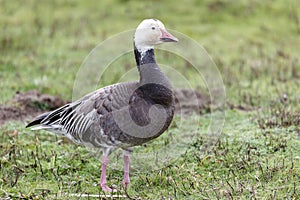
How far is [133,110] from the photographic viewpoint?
6.42 meters

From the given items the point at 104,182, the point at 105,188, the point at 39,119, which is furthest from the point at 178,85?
the point at 105,188

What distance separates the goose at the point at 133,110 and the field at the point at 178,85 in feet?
1.64

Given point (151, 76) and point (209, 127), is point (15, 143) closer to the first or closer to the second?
point (151, 76)

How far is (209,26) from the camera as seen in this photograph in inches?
631

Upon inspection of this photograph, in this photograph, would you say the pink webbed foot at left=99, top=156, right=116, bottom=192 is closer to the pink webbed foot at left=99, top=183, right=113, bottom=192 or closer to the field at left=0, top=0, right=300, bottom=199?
the pink webbed foot at left=99, top=183, right=113, bottom=192

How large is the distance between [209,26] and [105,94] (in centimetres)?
965

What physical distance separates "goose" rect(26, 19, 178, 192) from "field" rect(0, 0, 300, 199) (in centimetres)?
50

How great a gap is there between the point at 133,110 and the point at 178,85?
530 cm

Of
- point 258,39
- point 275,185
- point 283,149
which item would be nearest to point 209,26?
point 258,39

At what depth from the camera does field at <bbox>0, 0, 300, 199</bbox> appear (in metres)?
6.45

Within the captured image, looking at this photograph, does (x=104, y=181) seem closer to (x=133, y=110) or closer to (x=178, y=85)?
(x=133, y=110)

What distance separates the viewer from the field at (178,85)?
6.45m

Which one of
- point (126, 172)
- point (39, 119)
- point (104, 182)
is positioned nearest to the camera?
point (104, 182)

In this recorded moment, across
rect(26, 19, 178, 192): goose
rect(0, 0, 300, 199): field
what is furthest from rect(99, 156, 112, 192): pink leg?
rect(0, 0, 300, 199): field
